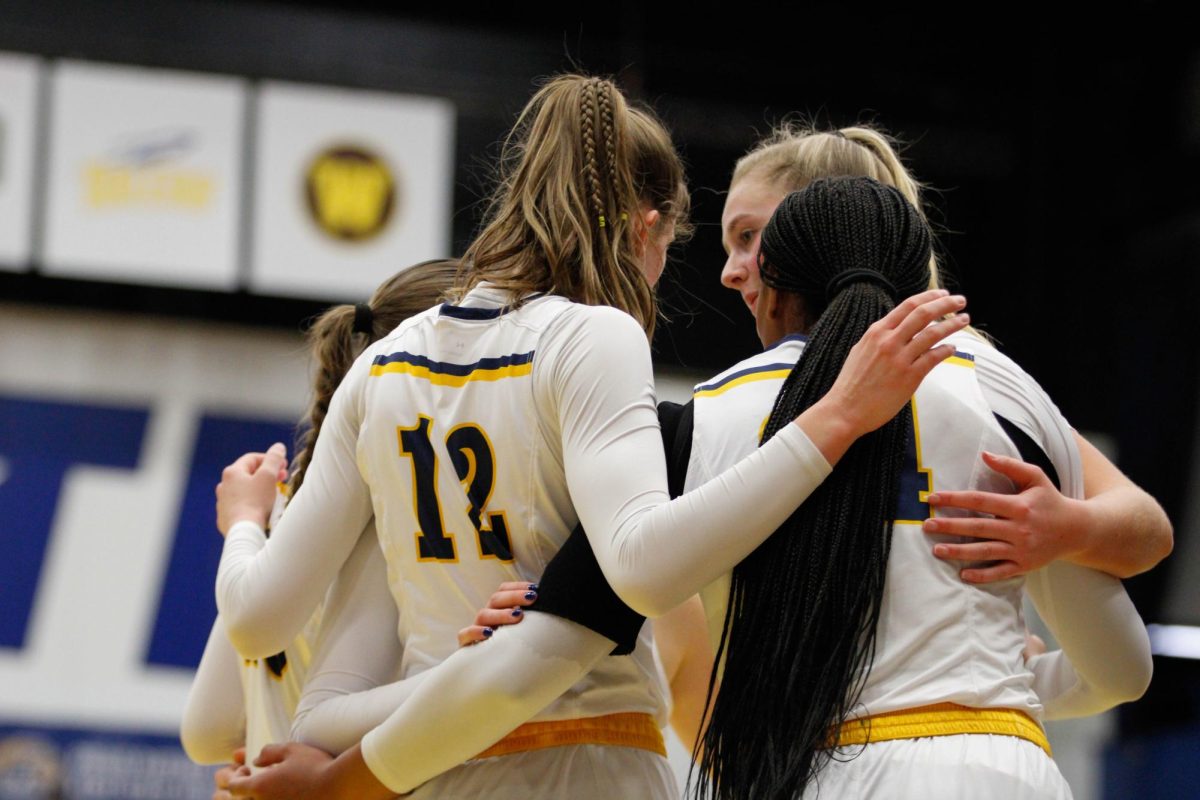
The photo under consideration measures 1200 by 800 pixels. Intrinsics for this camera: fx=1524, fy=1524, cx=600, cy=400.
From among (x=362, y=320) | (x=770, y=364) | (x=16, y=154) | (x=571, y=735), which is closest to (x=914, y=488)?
(x=770, y=364)

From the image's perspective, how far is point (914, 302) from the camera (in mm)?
1562

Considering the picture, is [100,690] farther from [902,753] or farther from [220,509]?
[902,753]

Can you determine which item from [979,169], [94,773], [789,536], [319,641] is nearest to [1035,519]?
[789,536]

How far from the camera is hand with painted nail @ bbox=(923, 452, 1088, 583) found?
61.5 inches

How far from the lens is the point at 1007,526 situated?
157 centimetres

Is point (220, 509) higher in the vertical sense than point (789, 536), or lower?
lower

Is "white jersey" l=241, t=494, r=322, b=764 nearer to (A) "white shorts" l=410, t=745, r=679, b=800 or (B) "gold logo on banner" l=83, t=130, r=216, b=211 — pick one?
(A) "white shorts" l=410, t=745, r=679, b=800

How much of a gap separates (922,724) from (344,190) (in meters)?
4.53

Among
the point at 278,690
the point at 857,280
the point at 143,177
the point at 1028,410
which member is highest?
the point at 857,280

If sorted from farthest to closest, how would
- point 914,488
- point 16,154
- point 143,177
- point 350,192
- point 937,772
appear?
1. point 350,192
2. point 143,177
3. point 16,154
4. point 914,488
5. point 937,772

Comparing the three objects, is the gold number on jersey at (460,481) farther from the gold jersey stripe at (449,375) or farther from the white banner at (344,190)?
the white banner at (344,190)

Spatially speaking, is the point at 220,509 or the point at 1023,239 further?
the point at 1023,239

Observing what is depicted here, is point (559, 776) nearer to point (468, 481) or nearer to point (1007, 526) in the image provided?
point (468, 481)

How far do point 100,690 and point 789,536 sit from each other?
4151mm
